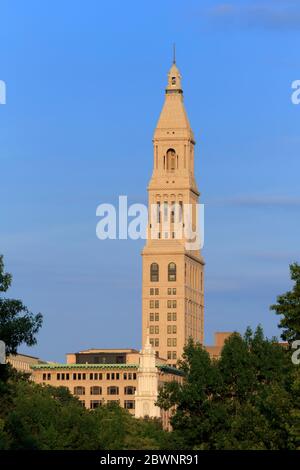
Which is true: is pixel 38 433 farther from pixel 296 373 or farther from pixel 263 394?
pixel 296 373

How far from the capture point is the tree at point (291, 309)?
13516 cm

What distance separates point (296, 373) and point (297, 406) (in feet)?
6.75

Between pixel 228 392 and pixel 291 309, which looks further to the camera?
pixel 228 392

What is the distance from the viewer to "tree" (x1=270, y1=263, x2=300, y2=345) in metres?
135

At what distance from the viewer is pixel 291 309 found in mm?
135625

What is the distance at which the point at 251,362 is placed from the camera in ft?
533

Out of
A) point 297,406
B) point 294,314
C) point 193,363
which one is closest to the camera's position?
point 297,406

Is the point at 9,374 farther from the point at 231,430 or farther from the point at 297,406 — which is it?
the point at 231,430

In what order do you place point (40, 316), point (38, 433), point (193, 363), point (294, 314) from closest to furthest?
point (40, 316) → point (294, 314) → point (193, 363) → point (38, 433)
